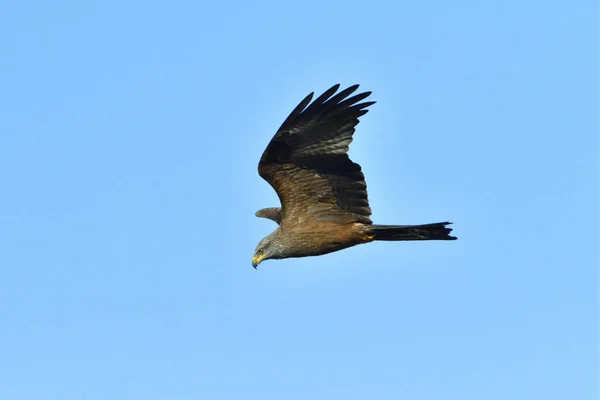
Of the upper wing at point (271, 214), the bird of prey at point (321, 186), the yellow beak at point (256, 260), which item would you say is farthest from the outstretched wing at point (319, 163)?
the upper wing at point (271, 214)

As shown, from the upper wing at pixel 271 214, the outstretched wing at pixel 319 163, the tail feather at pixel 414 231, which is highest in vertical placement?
the upper wing at pixel 271 214

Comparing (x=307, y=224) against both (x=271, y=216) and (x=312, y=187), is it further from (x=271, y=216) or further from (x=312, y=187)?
(x=271, y=216)

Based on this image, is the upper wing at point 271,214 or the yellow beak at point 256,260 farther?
the upper wing at point 271,214

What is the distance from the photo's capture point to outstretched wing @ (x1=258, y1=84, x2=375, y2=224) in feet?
65.6

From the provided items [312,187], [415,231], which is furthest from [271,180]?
[415,231]

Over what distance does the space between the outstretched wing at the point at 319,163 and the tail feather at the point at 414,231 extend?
0.23 metres

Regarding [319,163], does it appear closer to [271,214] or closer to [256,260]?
[256,260]

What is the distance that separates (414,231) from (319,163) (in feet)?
4.50

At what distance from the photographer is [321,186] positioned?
2050 centimetres

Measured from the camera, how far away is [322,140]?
20.2 meters

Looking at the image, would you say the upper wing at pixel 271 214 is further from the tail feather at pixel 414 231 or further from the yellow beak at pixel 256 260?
the tail feather at pixel 414 231

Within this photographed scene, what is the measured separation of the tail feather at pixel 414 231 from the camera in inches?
793

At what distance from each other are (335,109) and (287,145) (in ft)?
2.31

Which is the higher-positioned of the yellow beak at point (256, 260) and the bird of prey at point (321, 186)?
the bird of prey at point (321, 186)
